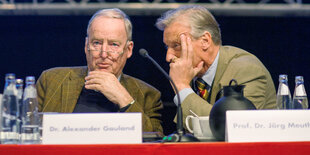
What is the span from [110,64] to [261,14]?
4.49 ft

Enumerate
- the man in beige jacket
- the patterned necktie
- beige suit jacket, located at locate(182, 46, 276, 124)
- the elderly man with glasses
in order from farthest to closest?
1. the elderly man with glasses
2. the patterned necktie
3. the man in beige jacket
4. beige suit jacket, located at locate(182, 46, 276, 124)

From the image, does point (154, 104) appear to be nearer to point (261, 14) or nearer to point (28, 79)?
point (28, 79)

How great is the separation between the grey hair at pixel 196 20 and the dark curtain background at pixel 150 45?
1004 millimetres

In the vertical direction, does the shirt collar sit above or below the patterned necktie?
above

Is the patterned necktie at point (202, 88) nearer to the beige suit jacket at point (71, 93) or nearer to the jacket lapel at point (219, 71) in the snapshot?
the jacket lapel at point (219, 71)

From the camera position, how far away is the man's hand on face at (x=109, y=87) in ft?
6.77

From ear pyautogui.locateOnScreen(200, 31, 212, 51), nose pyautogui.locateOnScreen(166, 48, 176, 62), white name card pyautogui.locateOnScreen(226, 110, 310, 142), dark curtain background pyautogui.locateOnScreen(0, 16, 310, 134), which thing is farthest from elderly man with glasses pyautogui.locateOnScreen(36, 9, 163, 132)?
white name card pyautogui.locateOnScreen(226, 110, 310, 142)

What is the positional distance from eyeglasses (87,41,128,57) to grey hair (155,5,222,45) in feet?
0.81

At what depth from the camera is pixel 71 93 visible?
2.21 metres

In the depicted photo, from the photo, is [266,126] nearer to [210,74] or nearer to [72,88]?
[210,74]

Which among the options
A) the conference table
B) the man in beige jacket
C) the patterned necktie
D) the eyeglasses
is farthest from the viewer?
the eyeglasses

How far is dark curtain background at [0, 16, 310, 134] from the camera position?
3.17 meters

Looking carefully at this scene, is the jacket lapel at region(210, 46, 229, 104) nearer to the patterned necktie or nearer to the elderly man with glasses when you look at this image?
the patterned necktie

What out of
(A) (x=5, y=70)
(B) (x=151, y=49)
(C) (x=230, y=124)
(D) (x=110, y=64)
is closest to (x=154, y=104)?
(D) (x=110, y=64)
